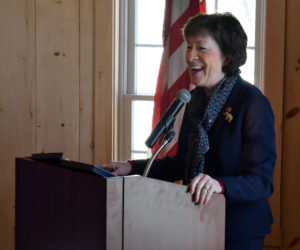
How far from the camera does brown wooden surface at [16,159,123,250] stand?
1.06 meters

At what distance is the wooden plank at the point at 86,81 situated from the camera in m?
2.76

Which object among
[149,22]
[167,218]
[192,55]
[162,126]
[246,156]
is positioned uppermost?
[149,22]

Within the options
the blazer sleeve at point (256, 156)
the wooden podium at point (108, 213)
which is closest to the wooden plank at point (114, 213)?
the wooden podium at point (108, 213)

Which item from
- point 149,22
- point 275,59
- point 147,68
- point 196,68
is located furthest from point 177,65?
point 196,68

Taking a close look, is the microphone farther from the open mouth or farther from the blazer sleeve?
the open mouth

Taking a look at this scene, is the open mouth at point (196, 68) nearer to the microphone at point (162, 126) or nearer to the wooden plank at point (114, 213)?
the microphone at point (162, 126)

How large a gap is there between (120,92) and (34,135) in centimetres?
63

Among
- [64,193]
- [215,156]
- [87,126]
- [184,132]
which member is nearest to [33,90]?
[87,126]

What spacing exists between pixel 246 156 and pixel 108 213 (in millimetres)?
661

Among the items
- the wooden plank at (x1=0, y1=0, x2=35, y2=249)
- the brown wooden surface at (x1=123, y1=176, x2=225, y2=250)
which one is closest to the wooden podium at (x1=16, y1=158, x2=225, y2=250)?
the brown wooden surface at (x1=123, y1=176, x2=225, y2=250)

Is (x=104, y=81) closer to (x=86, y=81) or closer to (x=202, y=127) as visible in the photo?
(x=86, y=81)

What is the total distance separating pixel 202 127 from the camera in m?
1.71

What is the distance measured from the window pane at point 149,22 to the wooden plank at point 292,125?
0.82 meters

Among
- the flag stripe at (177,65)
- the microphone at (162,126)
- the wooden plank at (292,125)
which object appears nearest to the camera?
the microphone at (162,126)
